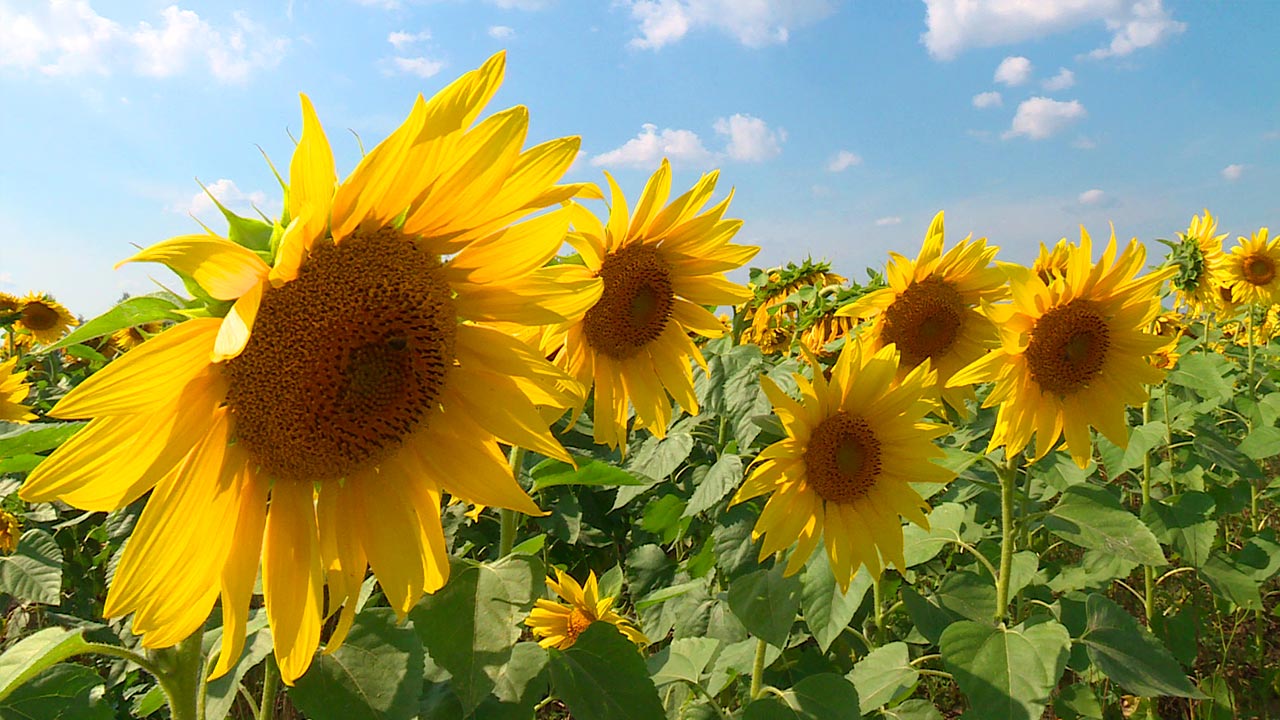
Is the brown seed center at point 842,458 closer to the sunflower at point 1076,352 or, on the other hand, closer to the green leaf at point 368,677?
the sunflower at point 1076,352

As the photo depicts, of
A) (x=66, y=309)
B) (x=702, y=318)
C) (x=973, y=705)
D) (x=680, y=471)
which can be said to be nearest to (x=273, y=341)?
(x=702, y=318)

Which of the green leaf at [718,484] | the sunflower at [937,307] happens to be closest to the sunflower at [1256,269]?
the sunflower at [937,307]

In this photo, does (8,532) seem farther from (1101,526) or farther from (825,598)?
(1101,526)

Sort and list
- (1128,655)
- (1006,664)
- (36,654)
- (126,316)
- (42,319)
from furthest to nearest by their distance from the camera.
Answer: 1. (42,319)
2. (1128,655)
3. (1006,664)
4. (36,654)
5. (126,316)

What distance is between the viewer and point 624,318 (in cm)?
208

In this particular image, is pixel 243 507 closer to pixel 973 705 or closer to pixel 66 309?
pixel 973 705

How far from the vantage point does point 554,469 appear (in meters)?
1.53

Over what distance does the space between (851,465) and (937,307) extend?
1068 millimetres

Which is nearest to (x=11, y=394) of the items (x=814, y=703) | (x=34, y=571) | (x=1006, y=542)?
(x=34, y=571)

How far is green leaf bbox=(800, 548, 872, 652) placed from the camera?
2.08m

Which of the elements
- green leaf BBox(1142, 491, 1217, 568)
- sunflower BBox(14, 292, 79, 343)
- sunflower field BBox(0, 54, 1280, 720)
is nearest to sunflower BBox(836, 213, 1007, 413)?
sunflower field BBox(0, 54, 1280, 720)

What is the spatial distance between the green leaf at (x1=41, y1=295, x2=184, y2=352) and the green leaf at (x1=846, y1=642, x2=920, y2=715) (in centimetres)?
180

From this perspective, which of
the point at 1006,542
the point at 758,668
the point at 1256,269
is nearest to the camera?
the point at 758,668

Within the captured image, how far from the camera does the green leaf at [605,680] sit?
136 cm
